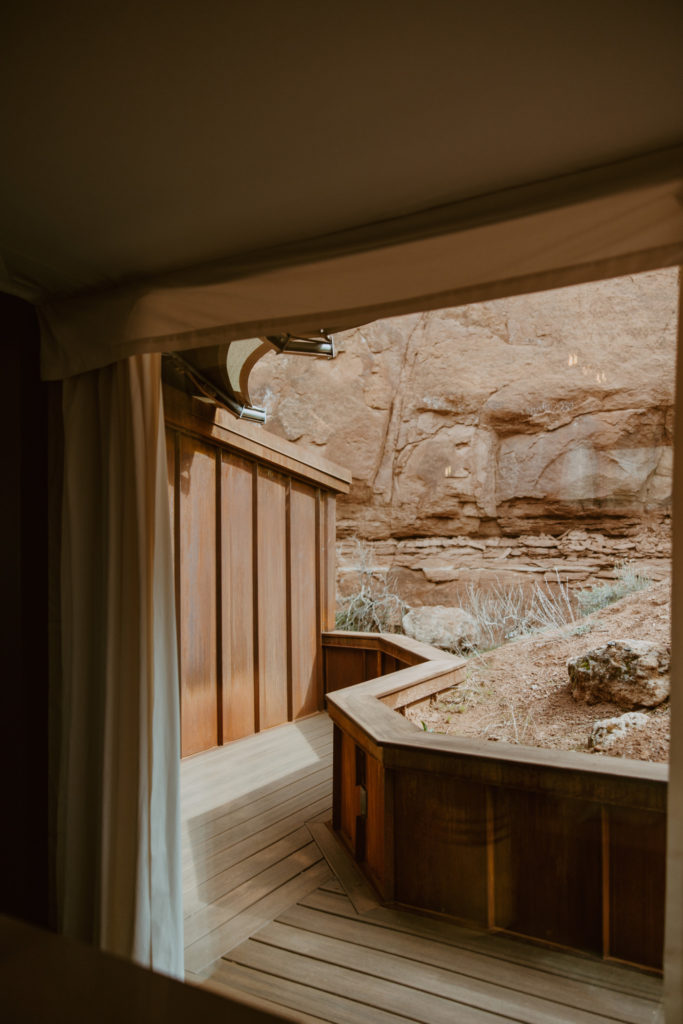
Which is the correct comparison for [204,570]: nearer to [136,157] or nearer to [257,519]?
[257,519]

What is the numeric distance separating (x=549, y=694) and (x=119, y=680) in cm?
155

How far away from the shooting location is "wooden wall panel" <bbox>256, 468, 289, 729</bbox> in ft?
13.4

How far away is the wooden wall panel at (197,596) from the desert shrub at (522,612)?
1587 millimetres

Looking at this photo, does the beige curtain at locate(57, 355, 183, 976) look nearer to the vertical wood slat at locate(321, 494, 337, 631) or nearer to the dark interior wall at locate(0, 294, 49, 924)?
the dark interior wall at locate(0, 294, 49, 924)

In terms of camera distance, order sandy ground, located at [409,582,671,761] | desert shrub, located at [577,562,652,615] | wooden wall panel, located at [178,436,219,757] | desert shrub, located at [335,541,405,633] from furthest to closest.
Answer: desert shrub, located at [335,541,405,633] → wooden wall panel, located at [178,436,219,757] → desert shrub, located at [577,562,652,615] → sandy ground, located at [409,582,671,761]

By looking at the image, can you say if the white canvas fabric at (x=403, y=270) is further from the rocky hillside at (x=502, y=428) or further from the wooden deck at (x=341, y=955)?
the wooden deck at (x=341, y=955)

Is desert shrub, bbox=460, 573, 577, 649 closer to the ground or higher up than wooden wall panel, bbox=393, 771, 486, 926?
higher up

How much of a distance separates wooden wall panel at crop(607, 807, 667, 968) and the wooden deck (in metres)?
0.06

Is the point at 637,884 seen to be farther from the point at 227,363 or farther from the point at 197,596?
the point at 227,363

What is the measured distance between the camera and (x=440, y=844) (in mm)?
1896

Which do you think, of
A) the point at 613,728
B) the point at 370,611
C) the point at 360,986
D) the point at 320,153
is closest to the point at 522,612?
the point at 613,728

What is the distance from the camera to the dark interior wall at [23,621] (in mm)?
1761

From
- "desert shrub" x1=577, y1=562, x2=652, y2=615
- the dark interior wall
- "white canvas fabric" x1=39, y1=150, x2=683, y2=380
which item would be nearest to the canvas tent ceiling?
"white canvas fabric" x1=39, y1=150, x2=683, y2=380

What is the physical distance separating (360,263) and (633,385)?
1.53m
